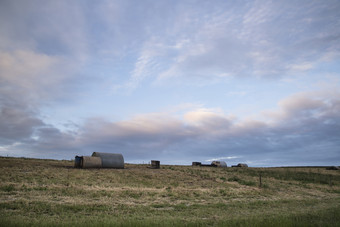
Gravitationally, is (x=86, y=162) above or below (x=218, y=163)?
above

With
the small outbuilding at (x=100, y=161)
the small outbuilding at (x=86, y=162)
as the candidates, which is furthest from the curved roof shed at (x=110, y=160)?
the small outbuilding at (x=86, y=162)

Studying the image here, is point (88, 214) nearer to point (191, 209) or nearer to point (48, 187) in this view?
point (191, 209)

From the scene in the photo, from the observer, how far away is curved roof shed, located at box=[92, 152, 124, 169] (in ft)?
150

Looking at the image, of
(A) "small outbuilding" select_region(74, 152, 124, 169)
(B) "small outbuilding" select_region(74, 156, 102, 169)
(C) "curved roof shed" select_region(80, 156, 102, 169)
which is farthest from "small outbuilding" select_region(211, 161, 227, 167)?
(B) "small outbuilding" select_region(74, 156, 102, 169)

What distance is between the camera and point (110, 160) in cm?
4644

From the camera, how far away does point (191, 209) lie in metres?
16.3

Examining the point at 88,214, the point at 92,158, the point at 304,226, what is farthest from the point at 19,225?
the point at 92,158

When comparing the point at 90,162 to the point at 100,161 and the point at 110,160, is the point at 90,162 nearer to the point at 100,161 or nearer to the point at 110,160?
the point at 100,161

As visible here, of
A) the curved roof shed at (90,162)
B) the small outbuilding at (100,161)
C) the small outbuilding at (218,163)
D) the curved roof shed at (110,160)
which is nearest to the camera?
the curved roof shed at (90,162)

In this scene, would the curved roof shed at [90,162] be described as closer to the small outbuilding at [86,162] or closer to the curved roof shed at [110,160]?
the small outbuilding at [86,162]

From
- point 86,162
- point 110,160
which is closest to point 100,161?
point 110,160

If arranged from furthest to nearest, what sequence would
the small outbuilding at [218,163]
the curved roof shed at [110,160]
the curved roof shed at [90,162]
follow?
the small outbuilding at [218,163]
the curved roof shed at [110,160]
the curved roof shed at [90,162]

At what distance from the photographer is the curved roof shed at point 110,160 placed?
150ft

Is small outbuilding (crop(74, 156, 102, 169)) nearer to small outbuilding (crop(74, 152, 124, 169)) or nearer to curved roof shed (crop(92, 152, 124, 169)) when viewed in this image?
small outbuilding (crop(74, 152, 124, 169))
